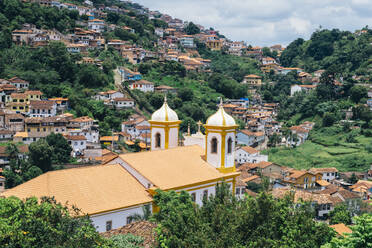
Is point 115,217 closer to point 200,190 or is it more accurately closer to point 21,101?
point 200,190

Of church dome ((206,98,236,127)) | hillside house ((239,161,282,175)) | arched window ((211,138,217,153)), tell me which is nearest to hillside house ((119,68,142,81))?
hillside house ((239,161,282,175))

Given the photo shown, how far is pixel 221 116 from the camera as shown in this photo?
18.6 metres

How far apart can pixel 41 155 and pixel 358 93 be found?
4869cm

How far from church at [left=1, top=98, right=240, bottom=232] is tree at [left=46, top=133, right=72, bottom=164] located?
19554 mm

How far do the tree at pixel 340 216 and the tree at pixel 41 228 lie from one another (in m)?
21.2

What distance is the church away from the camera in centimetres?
1344

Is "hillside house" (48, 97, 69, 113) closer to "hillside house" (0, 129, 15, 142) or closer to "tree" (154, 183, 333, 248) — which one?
"hillside house" (0, 129, 15, 142)

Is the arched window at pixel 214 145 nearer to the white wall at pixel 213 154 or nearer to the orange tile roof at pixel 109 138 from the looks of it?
the white wall at pixel 213 154

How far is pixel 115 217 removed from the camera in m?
13.8

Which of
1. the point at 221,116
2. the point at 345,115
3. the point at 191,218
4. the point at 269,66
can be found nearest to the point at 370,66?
the point at 345,115

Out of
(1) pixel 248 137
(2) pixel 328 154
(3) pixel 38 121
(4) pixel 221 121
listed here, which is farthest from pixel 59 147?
(2) pixel 328 154

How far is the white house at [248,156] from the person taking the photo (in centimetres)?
4753

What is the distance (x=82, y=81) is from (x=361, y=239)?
173ft

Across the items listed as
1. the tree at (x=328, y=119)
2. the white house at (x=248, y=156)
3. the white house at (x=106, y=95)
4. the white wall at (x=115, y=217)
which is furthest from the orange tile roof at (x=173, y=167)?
the tree at (x=328, y=119)
